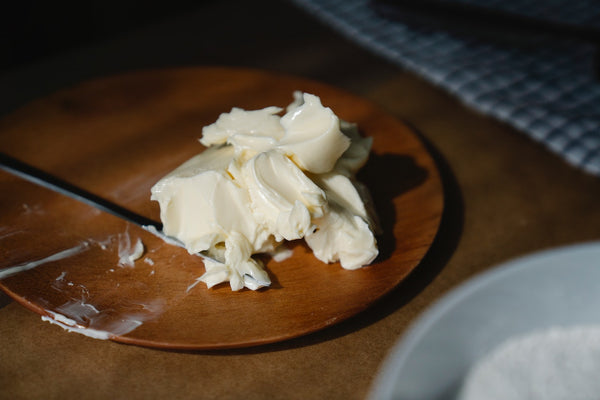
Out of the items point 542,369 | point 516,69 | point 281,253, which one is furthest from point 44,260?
point 516,69

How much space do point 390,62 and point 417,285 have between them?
1.96 ft

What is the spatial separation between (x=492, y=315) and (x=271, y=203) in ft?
0.83

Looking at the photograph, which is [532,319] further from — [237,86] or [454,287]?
[237,86]

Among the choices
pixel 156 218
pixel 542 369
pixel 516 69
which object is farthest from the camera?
pixel 516 69

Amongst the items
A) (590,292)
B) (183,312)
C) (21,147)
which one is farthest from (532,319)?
(21,147)

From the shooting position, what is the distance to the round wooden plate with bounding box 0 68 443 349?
535 millimetres

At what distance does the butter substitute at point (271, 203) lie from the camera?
552 mm

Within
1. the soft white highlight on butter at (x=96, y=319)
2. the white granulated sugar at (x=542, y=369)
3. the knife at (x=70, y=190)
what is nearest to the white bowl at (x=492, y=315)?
the white granulated sugar at (x=542, y=369)

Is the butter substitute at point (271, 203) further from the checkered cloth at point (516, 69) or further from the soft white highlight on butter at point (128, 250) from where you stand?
the checkered cloth at point (516, 69)

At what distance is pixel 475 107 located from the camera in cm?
94

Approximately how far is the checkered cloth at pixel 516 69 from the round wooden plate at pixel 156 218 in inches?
9.4

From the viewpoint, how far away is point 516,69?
101 cm

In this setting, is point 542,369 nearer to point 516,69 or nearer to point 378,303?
point 378,303

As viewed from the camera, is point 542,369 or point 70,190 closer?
point 542,369
